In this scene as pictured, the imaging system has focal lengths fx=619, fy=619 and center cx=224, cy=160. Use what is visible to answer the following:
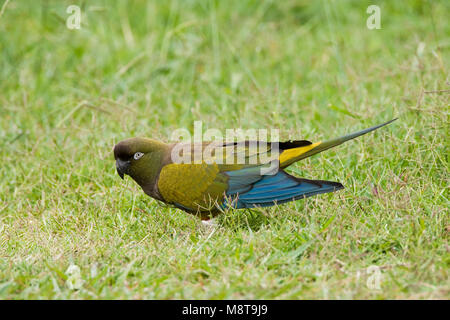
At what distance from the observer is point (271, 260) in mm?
3096

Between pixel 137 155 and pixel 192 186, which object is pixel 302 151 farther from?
pixel 137 155

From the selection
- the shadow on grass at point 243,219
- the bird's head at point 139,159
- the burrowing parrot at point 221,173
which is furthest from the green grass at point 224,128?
the bird's head at point 139,159

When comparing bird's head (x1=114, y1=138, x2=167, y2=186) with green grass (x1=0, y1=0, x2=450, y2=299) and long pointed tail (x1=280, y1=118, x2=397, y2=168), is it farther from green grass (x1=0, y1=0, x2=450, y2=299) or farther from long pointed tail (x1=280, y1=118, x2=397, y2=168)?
long pointed tail (x1=280, y1=118, x2=397, y2=168)

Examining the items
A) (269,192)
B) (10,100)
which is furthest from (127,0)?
(269,192)

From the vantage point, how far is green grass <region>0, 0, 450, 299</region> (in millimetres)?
3010

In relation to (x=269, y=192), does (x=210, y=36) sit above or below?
above

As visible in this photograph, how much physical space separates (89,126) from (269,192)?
78.5 inches

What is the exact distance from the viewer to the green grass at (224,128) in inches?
118

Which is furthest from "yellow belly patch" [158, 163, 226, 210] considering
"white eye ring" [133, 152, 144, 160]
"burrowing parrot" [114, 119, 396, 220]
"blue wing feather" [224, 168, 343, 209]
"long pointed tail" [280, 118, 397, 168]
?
"long pointed tail" [280, 118, 397, 168]

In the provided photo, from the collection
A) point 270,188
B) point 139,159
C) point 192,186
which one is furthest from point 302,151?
point 139,159

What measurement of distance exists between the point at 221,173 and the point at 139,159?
1.75ft

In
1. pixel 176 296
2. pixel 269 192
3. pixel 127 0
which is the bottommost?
pixel 176 296

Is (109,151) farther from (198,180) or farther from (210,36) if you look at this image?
(210,36)

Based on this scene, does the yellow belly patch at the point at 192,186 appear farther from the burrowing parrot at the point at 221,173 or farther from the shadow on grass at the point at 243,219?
the shadow on grass at the point at 243,219
